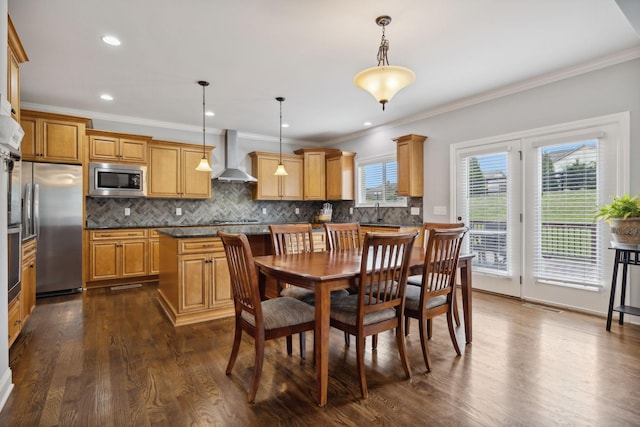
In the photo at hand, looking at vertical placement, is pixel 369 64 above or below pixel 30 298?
above

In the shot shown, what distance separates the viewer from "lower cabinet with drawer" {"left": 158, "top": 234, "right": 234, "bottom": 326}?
325 cm

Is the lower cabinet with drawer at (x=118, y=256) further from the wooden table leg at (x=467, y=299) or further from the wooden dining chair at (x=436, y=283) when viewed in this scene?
the wooden table leg at (x=467, y=299)

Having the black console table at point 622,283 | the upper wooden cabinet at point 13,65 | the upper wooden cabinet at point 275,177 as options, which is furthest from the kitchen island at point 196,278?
the black console table at point 622,283

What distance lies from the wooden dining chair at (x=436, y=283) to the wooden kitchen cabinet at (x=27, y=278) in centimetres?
332

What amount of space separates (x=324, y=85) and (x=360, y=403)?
336 cm

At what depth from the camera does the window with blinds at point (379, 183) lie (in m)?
5.85

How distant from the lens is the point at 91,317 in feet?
11.5

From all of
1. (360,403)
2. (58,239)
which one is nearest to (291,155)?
(58,239)

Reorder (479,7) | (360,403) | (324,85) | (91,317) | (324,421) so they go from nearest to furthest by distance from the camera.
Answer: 1. (324,421)
2. (360,403)
3. (479,7)
4. (91,317)
5. (324,85)

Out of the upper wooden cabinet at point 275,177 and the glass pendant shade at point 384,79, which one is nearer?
the glass pendant shade at point 384,79

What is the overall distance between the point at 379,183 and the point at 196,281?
3854mm

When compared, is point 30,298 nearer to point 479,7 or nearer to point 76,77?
point 76,77

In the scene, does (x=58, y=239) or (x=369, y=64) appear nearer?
(x=369, y=64)

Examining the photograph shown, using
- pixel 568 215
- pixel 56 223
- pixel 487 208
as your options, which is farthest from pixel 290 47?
pixel 56 223
